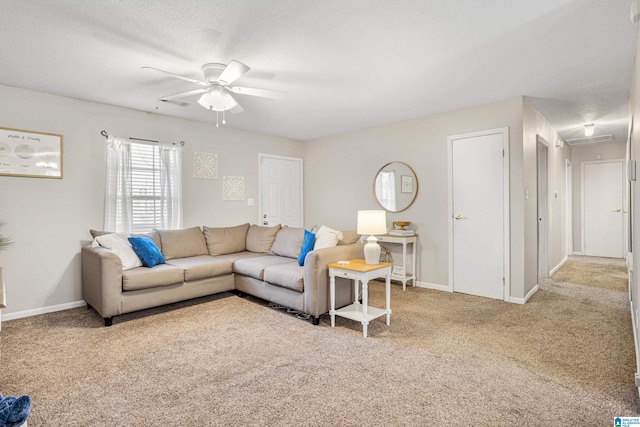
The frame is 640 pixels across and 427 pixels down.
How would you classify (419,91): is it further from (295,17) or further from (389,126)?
(295,17)

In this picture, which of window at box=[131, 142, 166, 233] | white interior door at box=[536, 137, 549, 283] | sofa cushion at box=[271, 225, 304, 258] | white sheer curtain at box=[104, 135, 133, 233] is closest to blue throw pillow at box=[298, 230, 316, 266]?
sofa cushion at box=[271, 225, 304, 258]

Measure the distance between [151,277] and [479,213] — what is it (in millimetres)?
3812

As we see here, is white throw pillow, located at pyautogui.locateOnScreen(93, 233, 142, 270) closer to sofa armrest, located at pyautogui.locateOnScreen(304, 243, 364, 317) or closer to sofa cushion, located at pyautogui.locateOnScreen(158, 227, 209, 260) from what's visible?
sofa cushion, located at pyautogui.locateOnScreen(158, 227, 209, 260)

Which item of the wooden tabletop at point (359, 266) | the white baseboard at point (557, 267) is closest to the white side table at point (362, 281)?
the wooden tabletop at point (359, 266)

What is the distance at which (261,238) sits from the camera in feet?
15.8

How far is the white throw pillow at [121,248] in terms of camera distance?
353 centimetres

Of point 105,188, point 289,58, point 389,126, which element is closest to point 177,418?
point 289,58

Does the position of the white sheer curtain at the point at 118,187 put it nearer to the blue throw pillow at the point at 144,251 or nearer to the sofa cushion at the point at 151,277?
the blue throw pillow at the point at 144,251

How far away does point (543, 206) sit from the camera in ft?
17.1

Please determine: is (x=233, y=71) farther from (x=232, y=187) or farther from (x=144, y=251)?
(x=232, y=187)

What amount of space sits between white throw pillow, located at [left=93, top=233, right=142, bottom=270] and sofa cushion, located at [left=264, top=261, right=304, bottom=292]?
4.59 ft

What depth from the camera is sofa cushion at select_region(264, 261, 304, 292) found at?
Result: 3350 millimetres

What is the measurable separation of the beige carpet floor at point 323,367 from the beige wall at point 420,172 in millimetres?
1032

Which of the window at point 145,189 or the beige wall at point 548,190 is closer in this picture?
the beige wall at point 548,190
